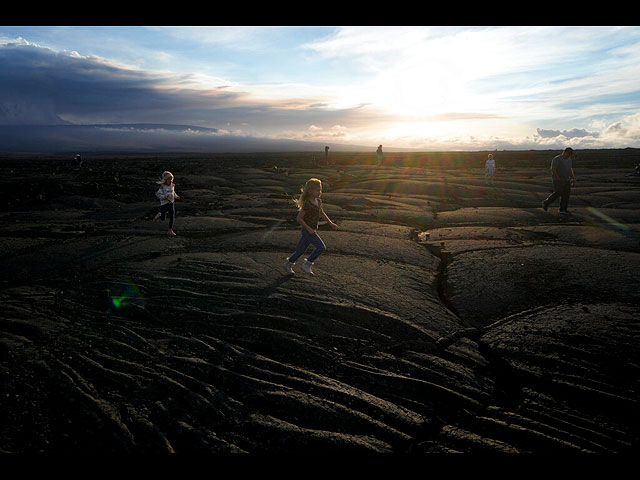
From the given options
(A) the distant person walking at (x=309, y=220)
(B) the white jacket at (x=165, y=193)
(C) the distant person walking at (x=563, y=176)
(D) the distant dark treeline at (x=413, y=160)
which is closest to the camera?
(A) the distant person walking at (x=309, y=220)

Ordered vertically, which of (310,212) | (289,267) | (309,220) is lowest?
(289,267)

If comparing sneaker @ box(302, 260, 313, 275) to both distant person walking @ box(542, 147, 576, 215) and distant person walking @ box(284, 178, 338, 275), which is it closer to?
distant person walking @ box(284, 178, 338, 275)

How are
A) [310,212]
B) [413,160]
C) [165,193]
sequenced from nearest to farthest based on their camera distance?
[310,212]
[165,193]
[413,160]

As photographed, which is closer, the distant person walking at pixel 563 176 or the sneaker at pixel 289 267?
the sneaker at pixel 289 267

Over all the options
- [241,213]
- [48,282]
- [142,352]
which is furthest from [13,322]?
[241,213]

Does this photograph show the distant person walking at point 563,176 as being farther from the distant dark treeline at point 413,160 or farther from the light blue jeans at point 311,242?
the distant dark treeline at point 413,160

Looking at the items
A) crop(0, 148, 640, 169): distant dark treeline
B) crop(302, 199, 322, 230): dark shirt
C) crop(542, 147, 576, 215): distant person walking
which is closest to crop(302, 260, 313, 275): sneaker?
crop(302, 199, 322, 230): dark shirt

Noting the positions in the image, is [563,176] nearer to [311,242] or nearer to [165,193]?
[311,242]

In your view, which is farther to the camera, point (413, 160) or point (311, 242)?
point (413, 160)

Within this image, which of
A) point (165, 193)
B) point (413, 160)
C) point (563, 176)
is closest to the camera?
point (165, 193)

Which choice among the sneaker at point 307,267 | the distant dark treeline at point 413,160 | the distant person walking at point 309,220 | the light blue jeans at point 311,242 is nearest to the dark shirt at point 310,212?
the distant person walking at point 309,220

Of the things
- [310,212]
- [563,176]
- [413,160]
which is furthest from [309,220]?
[413,160]

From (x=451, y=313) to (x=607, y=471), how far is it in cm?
306

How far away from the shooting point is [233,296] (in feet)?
15.4
